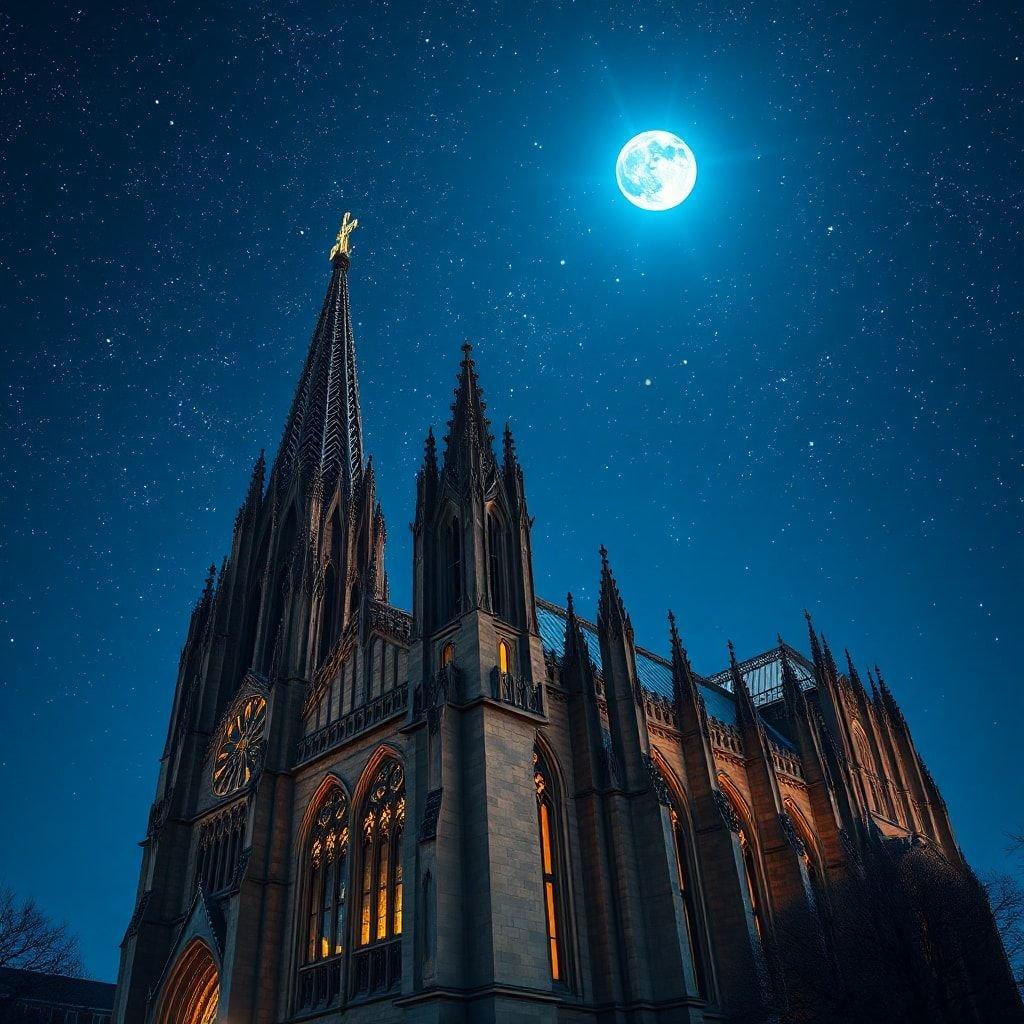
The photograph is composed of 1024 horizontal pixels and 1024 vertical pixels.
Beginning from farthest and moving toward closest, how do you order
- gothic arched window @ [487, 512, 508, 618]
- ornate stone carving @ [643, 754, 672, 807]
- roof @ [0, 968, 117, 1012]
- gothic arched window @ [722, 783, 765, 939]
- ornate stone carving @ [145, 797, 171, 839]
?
roof @ [0, 968, 117, 1012]
ornate stone carving @ [145, 797, 171, 839]
gothic arched window @ [722, 783, 765, 939]
gothic arched window @ [487, 512, 508, 618]
ornate stone carving @ [643, 754, 672, 807]

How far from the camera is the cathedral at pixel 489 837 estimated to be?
81.6 feet

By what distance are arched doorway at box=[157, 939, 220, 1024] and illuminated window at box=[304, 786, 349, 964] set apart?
4.30 metres

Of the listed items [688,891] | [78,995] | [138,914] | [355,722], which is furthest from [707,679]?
[78,995]

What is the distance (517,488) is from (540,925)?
Result: 51.4 ft

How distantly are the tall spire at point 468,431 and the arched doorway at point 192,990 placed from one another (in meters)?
19.5

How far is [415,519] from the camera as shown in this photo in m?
33.3

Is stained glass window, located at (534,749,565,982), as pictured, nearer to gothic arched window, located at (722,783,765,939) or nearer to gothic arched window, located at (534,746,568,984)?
gothic arched window, located at (534,746,568,984)

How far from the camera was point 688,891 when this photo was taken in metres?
31.7

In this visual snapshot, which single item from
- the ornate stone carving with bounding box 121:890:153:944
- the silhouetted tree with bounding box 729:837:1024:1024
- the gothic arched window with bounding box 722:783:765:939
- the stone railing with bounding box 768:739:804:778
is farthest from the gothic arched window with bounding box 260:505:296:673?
the silhouetted tree with bounding box 729:837:1024:1024

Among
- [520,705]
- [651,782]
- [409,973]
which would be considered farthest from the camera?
[651,782]

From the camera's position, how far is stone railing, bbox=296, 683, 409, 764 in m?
30.4

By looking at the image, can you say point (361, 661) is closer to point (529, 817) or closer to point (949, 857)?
point (529, 817)

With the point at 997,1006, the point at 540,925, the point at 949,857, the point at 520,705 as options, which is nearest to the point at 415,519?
the point at 520,705

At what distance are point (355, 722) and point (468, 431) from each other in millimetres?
11546
